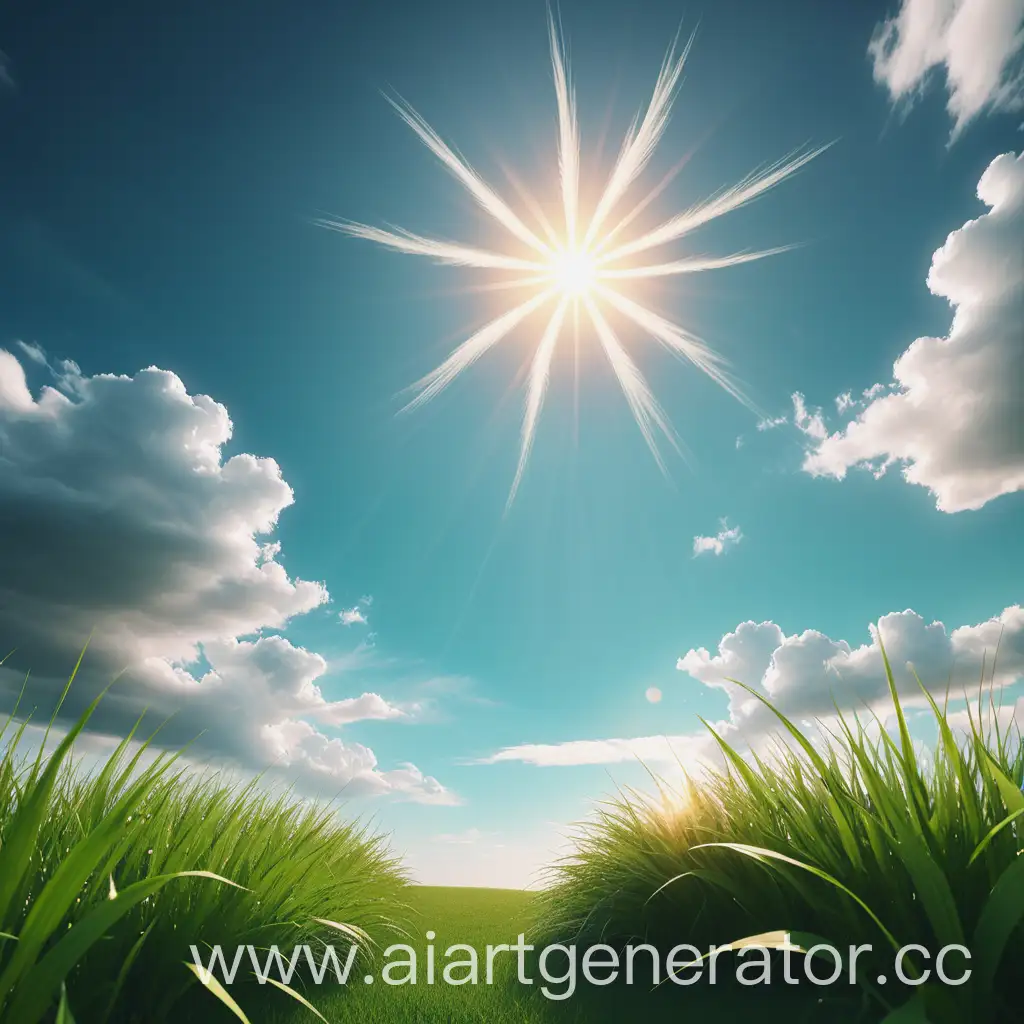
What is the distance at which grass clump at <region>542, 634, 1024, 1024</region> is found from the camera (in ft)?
5.04

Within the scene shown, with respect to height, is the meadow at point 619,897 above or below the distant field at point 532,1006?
above

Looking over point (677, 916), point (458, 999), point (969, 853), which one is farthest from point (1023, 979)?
point (458, 999)

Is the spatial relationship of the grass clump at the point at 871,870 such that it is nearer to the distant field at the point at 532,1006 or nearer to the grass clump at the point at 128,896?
the distant field at the point at 532,1006

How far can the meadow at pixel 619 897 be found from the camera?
1408mm

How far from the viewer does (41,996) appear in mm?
1253

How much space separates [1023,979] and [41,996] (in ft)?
7.80

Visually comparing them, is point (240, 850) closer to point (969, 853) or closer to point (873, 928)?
point (873, 928)

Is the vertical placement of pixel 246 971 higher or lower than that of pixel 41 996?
lower

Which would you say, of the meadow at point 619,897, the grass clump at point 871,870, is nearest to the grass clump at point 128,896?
the meadow at point 619,897

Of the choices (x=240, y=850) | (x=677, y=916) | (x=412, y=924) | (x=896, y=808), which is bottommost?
(x=412, y=924)

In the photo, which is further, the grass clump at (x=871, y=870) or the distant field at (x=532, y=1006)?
the distant field at (x=532, y=1006)

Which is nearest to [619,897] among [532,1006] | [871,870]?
[532,1006]

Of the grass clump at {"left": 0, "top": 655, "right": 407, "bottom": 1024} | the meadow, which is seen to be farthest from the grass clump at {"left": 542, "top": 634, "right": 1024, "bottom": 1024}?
the grass clump at {"left": 0, "top": 655, "right": 407, "bottom": 1024}

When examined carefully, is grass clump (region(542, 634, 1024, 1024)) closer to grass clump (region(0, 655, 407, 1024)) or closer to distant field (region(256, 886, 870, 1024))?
distant field (region(256, 886, 870, 1024))
